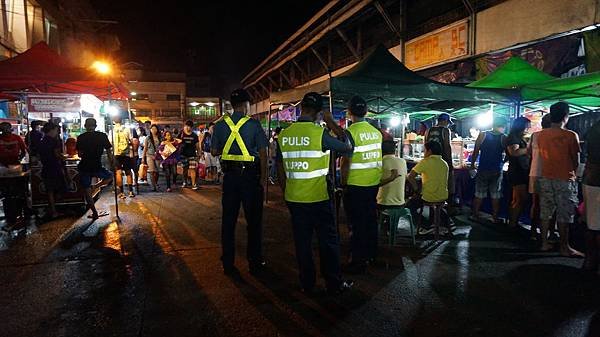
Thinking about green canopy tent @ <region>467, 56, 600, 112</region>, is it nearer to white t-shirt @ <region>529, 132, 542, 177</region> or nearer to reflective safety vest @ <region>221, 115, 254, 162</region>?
white t-shirt @ <region>529, 132, 542, 177</region>

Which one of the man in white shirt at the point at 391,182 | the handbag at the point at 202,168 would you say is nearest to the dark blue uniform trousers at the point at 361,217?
the man in white shirt at the point at 391,182

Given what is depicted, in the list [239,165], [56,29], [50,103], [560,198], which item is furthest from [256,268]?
[56,29]

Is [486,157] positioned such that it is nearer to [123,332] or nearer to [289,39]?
[123,332]

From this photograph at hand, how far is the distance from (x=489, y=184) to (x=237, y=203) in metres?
5.26

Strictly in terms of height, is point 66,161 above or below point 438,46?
below

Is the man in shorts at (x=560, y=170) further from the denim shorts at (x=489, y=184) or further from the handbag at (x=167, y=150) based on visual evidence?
the handbag at (x=167, y=150)

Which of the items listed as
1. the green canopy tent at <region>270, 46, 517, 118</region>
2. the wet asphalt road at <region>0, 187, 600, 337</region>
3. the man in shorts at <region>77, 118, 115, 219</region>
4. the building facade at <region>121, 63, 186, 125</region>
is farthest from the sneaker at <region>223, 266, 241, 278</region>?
the building facade at <region>121, 63, 186, 125</region>

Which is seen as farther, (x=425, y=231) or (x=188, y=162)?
(x=188, y=162)

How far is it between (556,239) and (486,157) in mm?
1838

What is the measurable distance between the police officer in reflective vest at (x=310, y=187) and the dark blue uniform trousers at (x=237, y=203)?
651mm

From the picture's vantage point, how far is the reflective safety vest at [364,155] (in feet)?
14.2

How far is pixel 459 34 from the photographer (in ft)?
35.4

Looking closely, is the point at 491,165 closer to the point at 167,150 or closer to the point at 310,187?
the point at 310,187

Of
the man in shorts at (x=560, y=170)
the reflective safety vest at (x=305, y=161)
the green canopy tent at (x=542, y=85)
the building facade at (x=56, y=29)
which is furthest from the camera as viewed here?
the building facade at (x=56, y=29)
